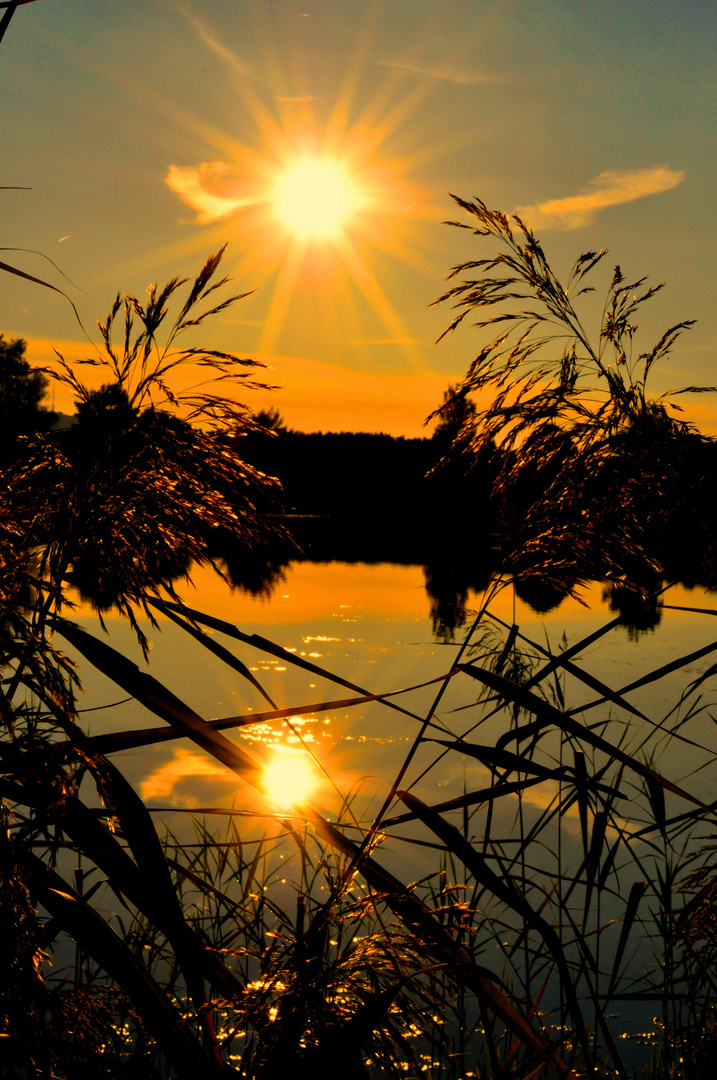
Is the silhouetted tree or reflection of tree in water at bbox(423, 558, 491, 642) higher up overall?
the silhouetted tree

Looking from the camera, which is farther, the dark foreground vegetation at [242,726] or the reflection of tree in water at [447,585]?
the reflection of tree in water at [447,585]

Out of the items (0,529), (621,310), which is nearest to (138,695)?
(0,529)

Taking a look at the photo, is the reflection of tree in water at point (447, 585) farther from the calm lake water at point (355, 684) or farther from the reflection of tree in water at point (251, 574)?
the reflection of tree in water at point (251, 574)

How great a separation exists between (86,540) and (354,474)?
84.8 feet

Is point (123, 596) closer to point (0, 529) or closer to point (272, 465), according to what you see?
point (0, 529)

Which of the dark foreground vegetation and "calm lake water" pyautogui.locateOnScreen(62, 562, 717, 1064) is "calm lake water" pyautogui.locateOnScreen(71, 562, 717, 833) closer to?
"calm lake water" pyautogui.locateOnScreen(62, 562, 717, 1064)

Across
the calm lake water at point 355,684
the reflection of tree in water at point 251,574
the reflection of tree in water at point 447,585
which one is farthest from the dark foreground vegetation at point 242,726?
the reflection of tree in water at point 251,574

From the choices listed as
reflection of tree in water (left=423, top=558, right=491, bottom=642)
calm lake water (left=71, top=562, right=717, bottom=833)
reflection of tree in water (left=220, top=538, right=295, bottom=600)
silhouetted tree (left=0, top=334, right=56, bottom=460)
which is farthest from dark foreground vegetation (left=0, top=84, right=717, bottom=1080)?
reflection of tree in water (left=220, top=538, right=295, bottom=600)

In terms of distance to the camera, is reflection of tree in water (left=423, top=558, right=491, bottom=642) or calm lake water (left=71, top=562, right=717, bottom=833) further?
reflection of tree in water (left=423, top=558, right=491, bottom=642)

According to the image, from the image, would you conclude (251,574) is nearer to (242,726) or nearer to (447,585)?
(447,585)

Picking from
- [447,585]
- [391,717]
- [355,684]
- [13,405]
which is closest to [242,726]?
[13,405]

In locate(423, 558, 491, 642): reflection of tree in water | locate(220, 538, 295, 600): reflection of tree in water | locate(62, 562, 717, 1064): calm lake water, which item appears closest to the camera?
locate(62, 562, 717, 1064): calm lake water

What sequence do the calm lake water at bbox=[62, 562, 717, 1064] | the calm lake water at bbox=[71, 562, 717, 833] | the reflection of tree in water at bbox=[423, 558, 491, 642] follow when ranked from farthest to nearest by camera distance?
the reflection of tree in water at bbox=[423, 558, 491, 642] → the calm lake water at bbox=[71, 562, 717, 833] → the calm lake water at bbox=[62, 562, 717, 1064]

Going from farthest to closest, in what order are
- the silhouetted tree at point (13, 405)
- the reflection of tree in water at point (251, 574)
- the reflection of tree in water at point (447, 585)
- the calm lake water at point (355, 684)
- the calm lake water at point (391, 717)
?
the reflection of tree in water at point (251, 574), the reflection of tree in water at point (447, 585), the calm lake water at point (355, 684), the calm lake water at point (391, 717), the silhouetted tree at point (13, 405)
